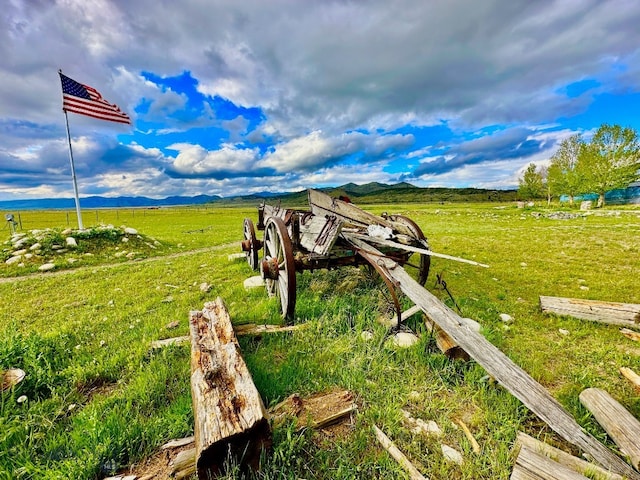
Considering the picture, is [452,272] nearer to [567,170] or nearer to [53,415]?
[53,415]

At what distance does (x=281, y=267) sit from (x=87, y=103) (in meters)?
12.5

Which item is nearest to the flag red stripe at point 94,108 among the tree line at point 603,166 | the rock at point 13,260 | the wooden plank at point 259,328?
the rock at point 13,260

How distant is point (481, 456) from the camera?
232 centimetres

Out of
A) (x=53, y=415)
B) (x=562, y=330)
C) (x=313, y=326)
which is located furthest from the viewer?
(x=562, y=330)

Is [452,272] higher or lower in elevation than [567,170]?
lower

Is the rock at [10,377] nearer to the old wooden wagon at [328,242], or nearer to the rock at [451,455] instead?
the old wooden wagon at [328,242]

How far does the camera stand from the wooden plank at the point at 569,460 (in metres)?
1.94

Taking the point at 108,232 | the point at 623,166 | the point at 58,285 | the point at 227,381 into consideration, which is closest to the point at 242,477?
the point at 227,381

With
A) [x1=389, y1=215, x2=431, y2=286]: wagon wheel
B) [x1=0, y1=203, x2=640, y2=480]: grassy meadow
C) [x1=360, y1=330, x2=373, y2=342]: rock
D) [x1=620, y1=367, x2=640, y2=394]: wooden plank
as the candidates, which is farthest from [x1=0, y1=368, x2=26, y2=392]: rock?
[x1=620, y1=367, x2=640, y2=394]: wooden plank

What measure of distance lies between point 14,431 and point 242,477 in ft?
6.63

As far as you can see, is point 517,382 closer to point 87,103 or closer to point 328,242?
Result: point 328,242

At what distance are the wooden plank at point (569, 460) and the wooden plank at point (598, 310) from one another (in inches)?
147

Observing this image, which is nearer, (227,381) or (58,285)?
(227,381)

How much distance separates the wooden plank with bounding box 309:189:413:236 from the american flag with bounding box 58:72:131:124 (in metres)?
11.2
